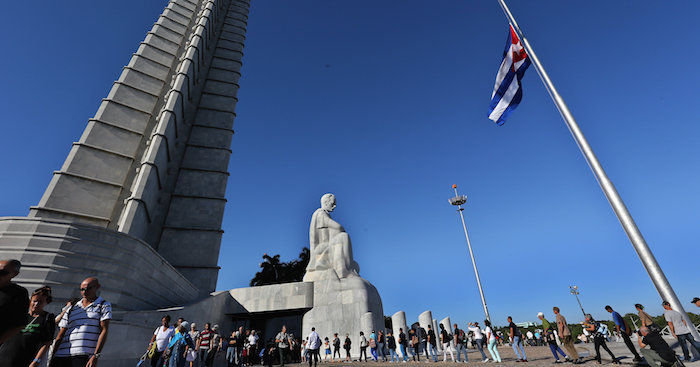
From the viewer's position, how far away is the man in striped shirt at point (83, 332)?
3090mm

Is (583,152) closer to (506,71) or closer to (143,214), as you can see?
(506,71)

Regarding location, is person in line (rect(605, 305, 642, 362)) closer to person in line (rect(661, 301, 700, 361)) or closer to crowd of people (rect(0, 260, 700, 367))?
crowd of people (rect(0, 260, 700, 367))

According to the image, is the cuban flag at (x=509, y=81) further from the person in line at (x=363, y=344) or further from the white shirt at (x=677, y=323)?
the person in line at (x=363, y=344)

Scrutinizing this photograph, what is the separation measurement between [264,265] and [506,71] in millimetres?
39342

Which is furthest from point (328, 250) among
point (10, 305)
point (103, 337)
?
point (10, 305)

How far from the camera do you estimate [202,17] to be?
2886 cm

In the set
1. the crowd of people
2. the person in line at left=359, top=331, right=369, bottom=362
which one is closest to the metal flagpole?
the crowd of people

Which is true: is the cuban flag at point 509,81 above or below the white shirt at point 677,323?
above

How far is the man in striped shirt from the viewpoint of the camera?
309 centimetres

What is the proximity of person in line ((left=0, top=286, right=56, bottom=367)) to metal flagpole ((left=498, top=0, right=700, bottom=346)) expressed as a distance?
7140 mm

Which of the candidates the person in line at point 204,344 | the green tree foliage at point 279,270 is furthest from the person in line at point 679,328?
the green tree foliage at point 279,270

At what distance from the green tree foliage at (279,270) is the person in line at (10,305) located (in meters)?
38.8

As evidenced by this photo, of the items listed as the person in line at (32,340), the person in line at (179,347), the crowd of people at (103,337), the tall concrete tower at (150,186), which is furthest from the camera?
the tall concrete tower at (150,186)

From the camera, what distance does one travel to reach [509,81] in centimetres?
824
